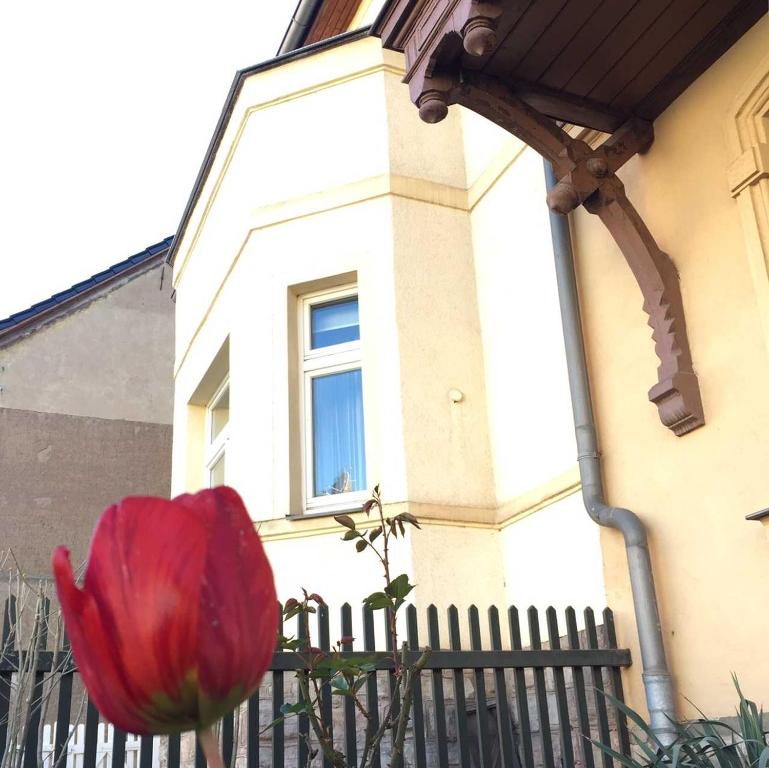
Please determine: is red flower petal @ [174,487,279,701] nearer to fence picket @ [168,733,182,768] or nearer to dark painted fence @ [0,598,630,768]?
dark painted fence @ [0,598,630,768]

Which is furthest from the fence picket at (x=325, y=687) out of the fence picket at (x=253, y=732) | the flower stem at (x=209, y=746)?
the flower stem at (x=209, y=746)

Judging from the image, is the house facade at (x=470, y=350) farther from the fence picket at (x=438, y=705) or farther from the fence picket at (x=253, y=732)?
the fence picket at (x=253, y=732)

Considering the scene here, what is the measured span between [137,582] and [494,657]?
3843mm

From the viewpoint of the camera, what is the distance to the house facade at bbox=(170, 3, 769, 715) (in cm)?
434

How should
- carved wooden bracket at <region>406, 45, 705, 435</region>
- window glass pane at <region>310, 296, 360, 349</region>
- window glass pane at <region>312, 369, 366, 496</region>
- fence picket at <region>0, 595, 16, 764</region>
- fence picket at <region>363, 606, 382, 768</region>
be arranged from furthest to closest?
1. window glass pane at <region>310, 296, 360, 349</region>
2. window glass pane at <region>312, 369, 366, 496</region>
3. carved wooden bracket at <region>406, 45, 705, 435</region>
4. fence picket at <region>363, 606, 382, 768</region>
5. fence picket at <region>0, 595, 16, 764</region>

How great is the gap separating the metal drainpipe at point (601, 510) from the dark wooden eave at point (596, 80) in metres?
0.51

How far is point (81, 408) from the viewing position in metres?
13.0

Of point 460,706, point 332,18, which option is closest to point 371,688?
point 460,706

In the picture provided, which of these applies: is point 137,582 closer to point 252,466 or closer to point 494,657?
point 494,657

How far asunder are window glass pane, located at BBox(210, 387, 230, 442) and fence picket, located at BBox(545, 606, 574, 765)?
474cm

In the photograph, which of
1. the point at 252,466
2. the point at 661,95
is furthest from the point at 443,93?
the point at 252,466

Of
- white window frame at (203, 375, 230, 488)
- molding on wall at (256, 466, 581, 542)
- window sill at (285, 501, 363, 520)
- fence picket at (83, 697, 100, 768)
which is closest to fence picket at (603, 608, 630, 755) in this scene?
molding on wall at (256, 466, 581, 542)

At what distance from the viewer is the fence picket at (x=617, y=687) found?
4461 millimetres

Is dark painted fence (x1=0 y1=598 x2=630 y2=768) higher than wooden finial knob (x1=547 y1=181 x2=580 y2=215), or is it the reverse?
wooden finial knob (x1=547 y1=181 x2=580 y2=215)
